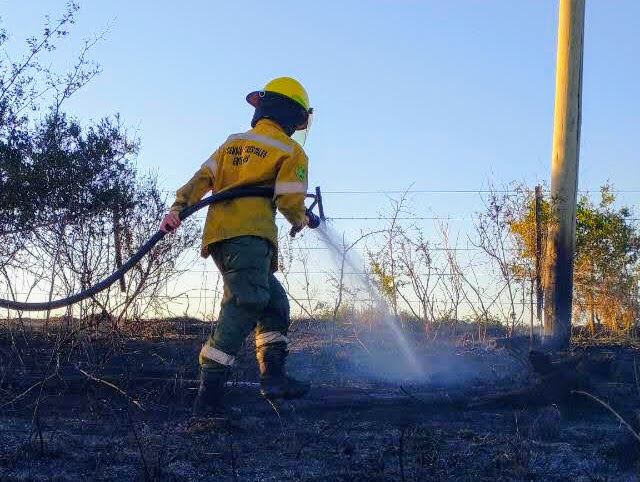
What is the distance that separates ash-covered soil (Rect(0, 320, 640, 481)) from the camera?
4.21 m

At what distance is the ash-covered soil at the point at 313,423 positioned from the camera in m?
4.21

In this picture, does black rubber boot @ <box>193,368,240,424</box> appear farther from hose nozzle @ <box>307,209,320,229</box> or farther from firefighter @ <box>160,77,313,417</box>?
hose nozzle @ <box>307,209,320,229</box>

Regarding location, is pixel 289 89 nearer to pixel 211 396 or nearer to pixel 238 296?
pixel 238 296

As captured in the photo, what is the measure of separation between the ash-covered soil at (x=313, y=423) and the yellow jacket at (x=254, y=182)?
111cm

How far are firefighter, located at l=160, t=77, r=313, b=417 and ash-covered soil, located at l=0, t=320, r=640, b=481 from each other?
0.91 feet

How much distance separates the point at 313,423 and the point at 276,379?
13.5 inches

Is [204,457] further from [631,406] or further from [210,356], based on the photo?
[631,406]

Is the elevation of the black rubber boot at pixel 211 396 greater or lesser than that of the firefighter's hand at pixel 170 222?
lesser

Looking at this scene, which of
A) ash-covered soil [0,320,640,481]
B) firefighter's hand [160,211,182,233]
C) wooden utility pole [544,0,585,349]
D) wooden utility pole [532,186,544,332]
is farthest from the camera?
wooden utility pole [532,186,544,332]

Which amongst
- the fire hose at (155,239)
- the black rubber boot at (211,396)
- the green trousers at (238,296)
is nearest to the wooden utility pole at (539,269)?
the fire hose at (155,239)

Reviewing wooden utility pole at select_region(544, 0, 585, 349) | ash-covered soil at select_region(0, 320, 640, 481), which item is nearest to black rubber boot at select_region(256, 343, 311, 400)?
ash-covered soil at select_region(0, 320, 640, 481)

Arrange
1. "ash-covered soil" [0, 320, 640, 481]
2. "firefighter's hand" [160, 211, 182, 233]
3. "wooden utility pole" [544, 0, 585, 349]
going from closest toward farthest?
"ash-covered soil" [0, 320, 640, 481] → "firefighter's hand" [160, 211, 182, 233] → "wooden utility pole" [544, 0, 585, 349]

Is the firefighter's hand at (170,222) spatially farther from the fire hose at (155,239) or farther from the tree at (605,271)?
the tree at (605,271)

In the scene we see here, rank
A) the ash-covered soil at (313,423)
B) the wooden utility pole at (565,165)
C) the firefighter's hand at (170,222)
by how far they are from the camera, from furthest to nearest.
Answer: the wooden utility pole at (565,165) → the firefighter's hand at (170,222) → the ash-covered soil at (313,423)
